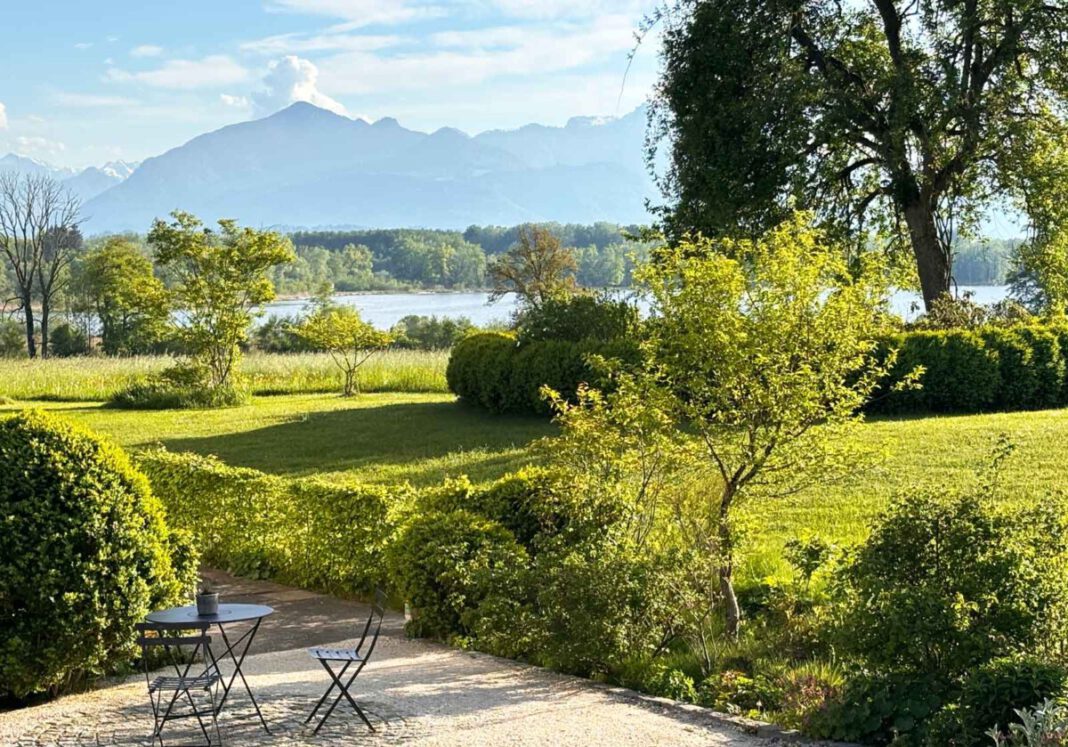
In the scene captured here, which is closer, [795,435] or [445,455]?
[795,435]

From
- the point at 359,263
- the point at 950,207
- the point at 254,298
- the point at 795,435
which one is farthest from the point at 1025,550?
the point at 359,263

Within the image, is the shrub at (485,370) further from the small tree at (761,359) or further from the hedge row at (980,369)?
the small tree at (761,359)

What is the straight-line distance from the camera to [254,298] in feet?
79.7

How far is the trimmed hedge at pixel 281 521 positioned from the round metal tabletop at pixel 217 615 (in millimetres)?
3114

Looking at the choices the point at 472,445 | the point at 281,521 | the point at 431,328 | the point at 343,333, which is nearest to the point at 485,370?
the point at 472,445

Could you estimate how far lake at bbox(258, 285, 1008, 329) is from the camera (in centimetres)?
2465

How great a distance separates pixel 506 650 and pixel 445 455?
733 centimetres

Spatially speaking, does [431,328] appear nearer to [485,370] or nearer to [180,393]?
[180,393]

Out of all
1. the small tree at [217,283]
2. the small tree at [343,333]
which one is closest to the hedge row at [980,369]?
the small tree at [343,333]

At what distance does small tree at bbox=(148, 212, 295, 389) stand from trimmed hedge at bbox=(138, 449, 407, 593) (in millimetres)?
12543

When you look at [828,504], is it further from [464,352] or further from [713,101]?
[713,101]

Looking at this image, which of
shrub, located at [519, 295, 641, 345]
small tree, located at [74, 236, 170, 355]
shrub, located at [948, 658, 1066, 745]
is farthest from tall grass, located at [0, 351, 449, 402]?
shrub, located at [948, 658, 1066, 745]

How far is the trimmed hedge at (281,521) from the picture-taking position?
9.16 meters

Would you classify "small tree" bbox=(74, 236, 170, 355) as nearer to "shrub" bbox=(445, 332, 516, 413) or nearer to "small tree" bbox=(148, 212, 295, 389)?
"small tree" bbox=(148, 212, 295, 389)
